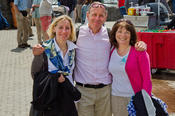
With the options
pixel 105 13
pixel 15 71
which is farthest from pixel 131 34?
pixel 15 71

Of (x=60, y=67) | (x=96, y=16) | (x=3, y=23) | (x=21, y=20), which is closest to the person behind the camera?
(x=60, y=67)

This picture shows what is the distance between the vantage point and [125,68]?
326 centimetres

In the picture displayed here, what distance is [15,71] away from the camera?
307 inches

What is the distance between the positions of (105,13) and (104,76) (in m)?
0.67

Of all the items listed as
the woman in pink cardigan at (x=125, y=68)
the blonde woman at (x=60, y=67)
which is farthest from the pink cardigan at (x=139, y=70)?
the blonde woman at (x=60, y=67)

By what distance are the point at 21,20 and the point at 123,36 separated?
7.75 metres

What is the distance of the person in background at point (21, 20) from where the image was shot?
1034 centimetres

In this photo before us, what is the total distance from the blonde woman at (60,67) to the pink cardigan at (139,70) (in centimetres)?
57

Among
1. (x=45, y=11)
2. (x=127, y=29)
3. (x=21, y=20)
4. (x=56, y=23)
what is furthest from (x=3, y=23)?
(x=127, y=29)

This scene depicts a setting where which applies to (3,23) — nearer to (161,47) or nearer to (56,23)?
(161,47)

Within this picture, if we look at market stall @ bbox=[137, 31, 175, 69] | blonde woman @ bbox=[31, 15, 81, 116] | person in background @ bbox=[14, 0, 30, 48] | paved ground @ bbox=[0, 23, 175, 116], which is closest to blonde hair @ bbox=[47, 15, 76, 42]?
blonde woman @ bbox=[31, 15, 81, 116]

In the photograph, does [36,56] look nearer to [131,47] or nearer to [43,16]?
[131,47]

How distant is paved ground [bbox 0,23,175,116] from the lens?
5.39 metres

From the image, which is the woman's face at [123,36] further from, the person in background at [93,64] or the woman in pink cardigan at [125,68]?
the person in background at [93,64]
